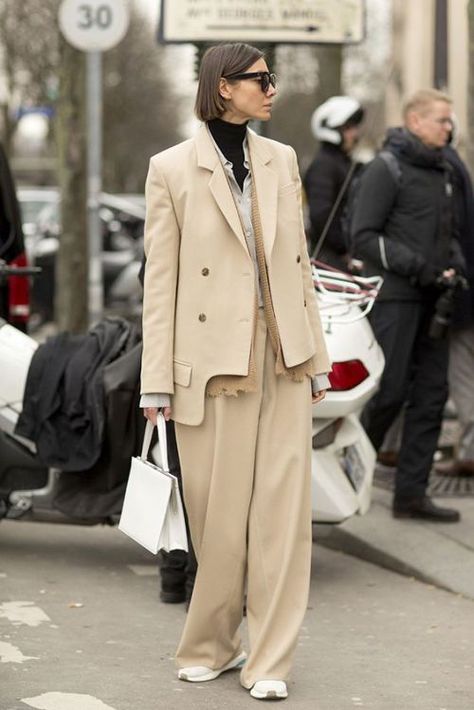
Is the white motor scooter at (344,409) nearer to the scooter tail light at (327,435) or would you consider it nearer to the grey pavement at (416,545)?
the scooter tail light at (327,435)

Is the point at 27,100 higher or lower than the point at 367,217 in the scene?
lower

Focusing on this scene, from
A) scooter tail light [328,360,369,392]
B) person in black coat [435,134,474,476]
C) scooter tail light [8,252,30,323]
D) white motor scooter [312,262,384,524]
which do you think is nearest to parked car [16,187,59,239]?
scooter tail light [8,252,30,323]

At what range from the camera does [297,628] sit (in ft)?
16.2

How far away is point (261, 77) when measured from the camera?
197 inches

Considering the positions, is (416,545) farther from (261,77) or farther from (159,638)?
(261,77)

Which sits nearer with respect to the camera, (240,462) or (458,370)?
(240,462)

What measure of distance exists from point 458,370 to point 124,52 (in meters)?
43.3

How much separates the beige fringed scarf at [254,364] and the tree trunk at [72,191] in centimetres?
1069

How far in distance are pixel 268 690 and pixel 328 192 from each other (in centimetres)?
571

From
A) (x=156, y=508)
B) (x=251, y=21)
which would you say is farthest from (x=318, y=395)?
(x=251, y=21)

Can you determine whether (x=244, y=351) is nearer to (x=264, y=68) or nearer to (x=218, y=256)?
(x=218, y=256)

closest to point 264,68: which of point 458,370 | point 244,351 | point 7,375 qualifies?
point 244,351

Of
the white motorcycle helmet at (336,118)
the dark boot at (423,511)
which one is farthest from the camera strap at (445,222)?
the white motorcycle helmet at (336,118)

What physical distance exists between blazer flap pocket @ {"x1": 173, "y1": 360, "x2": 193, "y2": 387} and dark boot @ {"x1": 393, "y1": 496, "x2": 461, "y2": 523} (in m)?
2.86
